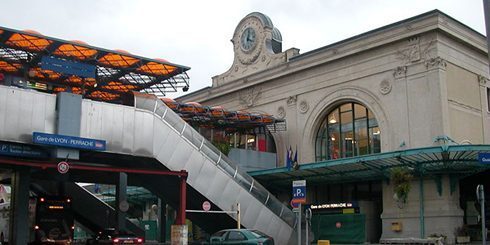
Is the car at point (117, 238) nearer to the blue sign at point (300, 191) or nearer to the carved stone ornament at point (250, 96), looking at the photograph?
the blue sign at point (300, 191)

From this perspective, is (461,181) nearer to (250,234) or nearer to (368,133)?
(368,133)

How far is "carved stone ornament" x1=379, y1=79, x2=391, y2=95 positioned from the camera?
36.8 metres

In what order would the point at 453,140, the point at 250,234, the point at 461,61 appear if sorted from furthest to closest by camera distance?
the point at 461,61 → the point at 453,140 → the point at 250,234

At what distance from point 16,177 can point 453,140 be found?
78.3ft

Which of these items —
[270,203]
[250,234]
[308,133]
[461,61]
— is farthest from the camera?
[308,133]

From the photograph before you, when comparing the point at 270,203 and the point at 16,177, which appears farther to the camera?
the point at 270,203

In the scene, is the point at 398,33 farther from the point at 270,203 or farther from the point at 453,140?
the point at 270,203

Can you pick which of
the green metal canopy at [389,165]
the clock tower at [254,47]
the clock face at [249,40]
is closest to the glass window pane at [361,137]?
the green metal canopy at [389,165]

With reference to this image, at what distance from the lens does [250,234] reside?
2423 centimetres

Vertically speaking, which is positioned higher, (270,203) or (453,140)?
(453,140)

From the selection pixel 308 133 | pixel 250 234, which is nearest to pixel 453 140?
pixel 308 133

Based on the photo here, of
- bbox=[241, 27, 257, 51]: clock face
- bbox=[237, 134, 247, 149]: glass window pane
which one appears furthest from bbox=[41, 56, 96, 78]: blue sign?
bbox=[237, 134, 247, 149]: glass window pane

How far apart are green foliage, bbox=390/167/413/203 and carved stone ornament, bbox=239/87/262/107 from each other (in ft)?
53.6

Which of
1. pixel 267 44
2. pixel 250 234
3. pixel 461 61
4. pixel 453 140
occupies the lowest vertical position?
pixel 250 234
